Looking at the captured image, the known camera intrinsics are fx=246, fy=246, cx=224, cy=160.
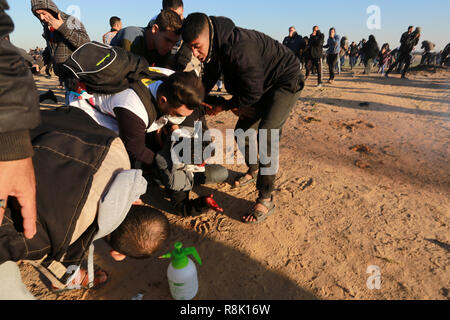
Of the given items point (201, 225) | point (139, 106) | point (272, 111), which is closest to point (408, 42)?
point (272, 111)

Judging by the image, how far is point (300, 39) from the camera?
9.98 metres

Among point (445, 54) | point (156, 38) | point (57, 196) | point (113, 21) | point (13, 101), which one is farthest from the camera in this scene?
point (445, 54)

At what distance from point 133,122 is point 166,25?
152 centimetres

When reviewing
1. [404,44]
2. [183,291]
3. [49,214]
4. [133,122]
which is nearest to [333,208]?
[183,291]

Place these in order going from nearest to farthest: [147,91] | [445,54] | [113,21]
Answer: [147,91] → [113,21] → [445,54]

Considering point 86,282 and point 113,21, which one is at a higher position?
point 113,21

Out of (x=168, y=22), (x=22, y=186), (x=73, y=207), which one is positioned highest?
(x=168, y=22)

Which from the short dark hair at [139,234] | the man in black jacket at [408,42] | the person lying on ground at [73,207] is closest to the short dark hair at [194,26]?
the person lying on ground at [73,207]

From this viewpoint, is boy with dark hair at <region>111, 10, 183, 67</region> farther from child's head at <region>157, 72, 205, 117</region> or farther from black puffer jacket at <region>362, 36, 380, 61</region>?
black puffer jacket at <region>362, 36, 380, 61</region>

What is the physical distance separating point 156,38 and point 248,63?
1.46m

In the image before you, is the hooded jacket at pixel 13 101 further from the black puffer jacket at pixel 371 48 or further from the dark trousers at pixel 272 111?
the black puffer jacket at pixel 371 48

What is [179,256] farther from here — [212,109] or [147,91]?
[212,109]

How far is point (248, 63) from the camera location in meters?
2.13

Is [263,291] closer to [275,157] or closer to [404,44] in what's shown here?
[275,157]
